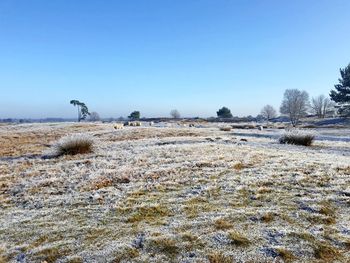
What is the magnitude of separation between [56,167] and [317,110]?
10357 cm

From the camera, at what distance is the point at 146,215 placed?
6281mm

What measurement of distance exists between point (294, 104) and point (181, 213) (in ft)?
221

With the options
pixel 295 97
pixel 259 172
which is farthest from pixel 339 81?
pixel 259 172

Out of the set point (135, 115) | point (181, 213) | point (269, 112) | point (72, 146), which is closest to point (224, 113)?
point (269, 112)

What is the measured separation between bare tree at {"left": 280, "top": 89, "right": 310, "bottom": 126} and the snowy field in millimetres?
57297

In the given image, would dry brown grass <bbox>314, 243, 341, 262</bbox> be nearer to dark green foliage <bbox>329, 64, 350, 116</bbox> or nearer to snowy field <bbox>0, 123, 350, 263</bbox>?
snowy field <bbox>0, 123, 350, 263</bbox>

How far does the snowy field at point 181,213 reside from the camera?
4758mm

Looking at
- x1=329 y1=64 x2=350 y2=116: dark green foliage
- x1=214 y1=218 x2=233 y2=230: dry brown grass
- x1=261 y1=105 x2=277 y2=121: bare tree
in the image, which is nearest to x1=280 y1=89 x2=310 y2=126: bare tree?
x1=329 y1=64 x2=350 y2=116: dark green foliage

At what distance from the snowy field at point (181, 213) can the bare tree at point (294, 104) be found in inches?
2256

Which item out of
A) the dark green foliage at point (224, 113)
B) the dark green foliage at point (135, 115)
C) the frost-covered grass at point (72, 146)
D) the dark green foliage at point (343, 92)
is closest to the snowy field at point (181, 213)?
the frost-covered grass at point (72, 146)

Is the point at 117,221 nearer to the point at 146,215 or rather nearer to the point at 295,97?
the point at 146,215

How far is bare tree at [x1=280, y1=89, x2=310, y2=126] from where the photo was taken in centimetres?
6694

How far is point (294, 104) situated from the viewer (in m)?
67.5

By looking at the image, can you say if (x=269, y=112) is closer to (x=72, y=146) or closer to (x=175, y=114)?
(x=175, y=114)
